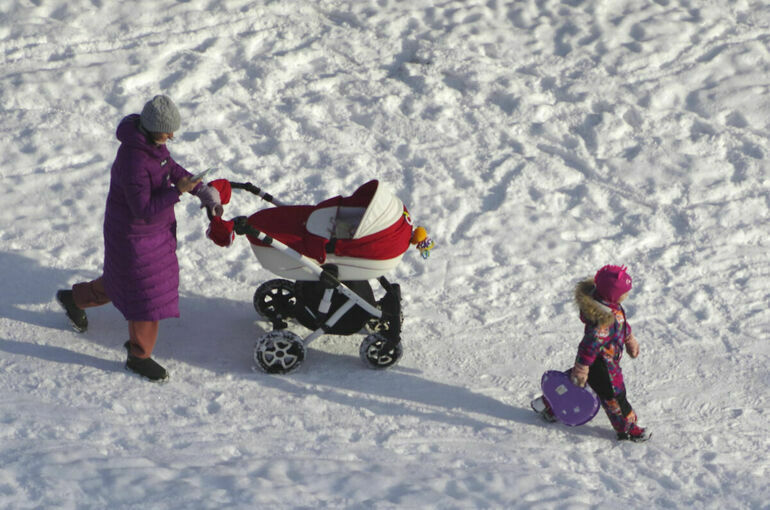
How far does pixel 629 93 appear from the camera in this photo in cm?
789

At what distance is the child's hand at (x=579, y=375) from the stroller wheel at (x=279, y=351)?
5.11 ft

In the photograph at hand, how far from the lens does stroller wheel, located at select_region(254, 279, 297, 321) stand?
553 cm

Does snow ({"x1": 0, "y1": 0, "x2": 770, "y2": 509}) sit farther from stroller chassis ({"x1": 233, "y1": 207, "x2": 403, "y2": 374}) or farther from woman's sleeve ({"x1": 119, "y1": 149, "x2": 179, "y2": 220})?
woman's sleeve ({"x1": 119, "y1": 149, "x2": 179, "y2": 220})

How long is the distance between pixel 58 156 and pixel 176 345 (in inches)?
91.1

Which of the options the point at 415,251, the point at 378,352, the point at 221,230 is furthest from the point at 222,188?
the point at 415,251

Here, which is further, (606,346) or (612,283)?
(606,346)

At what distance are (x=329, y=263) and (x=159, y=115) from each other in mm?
1223

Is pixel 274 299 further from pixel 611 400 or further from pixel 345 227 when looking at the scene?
pixel 611 400

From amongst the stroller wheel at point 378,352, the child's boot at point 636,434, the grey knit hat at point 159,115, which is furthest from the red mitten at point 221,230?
the child's boot at point 636,434

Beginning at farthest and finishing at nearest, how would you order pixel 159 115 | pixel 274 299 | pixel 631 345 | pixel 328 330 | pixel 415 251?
pixel 415 251 → pixel 274 299 → pixel 328 330 → pixel 631 345 → pixel 159 115

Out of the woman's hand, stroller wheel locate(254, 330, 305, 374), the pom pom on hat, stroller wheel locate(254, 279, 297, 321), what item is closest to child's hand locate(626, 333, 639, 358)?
stroller wheel locate(254, 330, 305, 374)

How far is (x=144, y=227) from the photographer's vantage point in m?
4.77

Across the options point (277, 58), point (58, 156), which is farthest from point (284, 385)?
point (277, 58)

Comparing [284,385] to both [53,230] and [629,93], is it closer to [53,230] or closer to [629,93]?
[53,230]
